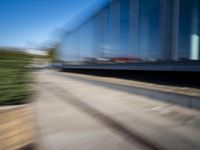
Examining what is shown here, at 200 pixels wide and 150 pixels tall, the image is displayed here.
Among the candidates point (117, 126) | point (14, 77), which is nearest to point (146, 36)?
point (117, 126)

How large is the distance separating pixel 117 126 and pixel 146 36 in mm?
10807

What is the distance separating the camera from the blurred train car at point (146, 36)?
41.7ft

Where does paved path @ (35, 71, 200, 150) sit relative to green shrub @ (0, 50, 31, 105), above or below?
below

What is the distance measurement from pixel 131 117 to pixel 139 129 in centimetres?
118

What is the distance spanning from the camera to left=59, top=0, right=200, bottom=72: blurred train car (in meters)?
12.7

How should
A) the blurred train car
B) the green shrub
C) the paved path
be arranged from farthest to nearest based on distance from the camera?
the blurred train car < the paved path < the green shrub

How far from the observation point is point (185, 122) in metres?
6.27

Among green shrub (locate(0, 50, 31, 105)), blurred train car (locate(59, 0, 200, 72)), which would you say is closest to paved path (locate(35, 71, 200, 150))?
green shrub (locate(0, 50, 31, 105))

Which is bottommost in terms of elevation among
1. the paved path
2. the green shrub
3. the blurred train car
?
the paved path

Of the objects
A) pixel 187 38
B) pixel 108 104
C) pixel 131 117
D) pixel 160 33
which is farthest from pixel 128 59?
pixel 131 117

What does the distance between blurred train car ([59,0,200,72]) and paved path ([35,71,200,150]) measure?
396 centimetres

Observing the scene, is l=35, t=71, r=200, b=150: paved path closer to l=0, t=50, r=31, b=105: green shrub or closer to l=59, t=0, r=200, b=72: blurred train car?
l=0, t=50, r=31, b=105: green shrub

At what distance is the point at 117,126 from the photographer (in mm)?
5875

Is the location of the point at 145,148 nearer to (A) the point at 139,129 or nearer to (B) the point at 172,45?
(A) the point at 139,129
